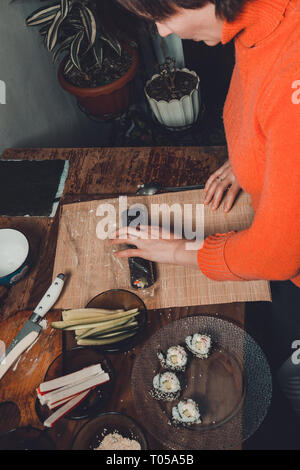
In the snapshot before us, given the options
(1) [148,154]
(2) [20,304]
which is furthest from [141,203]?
(2) [20,304]

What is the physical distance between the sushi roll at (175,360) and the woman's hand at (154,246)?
272mm

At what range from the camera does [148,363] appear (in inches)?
39.9

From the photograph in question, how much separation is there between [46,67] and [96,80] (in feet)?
1.09

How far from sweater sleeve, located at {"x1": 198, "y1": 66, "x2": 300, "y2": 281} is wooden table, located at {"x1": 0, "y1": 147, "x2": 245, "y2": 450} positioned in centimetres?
24

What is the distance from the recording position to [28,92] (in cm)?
196

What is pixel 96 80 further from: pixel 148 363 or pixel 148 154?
pixel 148 363

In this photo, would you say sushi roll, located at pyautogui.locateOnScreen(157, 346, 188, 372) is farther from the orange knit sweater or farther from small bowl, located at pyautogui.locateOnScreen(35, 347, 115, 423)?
the orange knit sweater

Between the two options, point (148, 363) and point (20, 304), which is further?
point (20, 304)

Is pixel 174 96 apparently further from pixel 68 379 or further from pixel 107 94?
pixel 68 379

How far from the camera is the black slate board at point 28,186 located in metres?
1.44

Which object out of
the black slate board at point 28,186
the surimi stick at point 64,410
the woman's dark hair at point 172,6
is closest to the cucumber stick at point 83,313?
the surimi stick at point 64,410

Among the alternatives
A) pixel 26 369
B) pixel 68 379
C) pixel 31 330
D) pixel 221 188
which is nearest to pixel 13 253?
pixel 31 330

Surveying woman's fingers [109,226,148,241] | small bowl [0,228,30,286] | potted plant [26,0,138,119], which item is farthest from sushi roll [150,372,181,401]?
potted plant [26,0,138,119]

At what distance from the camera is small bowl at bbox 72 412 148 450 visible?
3.03 feet
